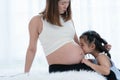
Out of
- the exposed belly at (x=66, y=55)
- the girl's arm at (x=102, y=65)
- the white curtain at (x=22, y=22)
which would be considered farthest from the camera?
the white curtain at (x=22, y=22)

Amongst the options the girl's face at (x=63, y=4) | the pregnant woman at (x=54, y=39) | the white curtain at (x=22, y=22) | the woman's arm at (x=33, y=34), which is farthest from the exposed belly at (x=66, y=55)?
the white curtain at (x=22, y=22)

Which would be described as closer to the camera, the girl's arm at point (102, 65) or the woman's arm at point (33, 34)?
the girl's arm at point (102, 65)

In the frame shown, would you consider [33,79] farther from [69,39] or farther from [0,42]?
[0,42]

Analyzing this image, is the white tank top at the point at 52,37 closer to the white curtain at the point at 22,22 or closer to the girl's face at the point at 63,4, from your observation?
the girl's face at the point at 63,4

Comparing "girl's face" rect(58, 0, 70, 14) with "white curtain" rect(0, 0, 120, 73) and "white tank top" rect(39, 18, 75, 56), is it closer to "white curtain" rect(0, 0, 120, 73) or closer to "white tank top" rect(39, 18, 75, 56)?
"white tank top" rect(39, 18, 75, 56)

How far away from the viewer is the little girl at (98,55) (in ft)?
4.92

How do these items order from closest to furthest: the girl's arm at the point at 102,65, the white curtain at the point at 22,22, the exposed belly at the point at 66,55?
the girl's arm at the point at 102,65 → the exposed belly at the point at 66,55 → the white curtain at the point at 22,22

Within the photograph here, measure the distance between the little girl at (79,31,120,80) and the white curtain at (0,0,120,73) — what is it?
852 millimetres

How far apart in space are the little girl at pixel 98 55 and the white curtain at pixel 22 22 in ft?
2.80

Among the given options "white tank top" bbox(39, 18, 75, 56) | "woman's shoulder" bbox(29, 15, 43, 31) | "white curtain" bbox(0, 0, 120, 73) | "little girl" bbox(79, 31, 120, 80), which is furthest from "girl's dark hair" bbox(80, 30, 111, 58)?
"white curtain" bbox(0, 0, 120, 73)

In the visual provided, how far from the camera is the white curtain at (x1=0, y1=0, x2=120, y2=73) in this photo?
2.42 metres

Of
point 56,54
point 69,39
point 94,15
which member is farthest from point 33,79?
point 94,15

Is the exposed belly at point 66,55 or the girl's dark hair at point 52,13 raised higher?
the girl's dark hair at point 52,13

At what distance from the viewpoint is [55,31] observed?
160cm
